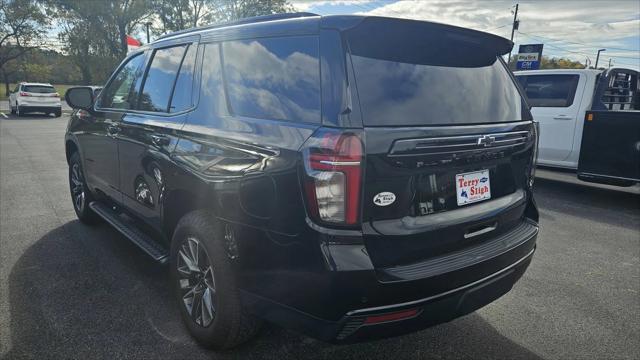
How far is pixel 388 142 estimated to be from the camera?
191 centimetres

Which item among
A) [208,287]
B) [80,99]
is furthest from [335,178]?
[80,99]

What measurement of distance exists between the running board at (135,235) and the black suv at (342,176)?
12 cm

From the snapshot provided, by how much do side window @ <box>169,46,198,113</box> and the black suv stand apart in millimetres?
16

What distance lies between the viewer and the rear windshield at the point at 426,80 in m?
2.00

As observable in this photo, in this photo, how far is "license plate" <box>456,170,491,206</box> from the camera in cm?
223

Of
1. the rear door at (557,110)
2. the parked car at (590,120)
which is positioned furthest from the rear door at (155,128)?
the rear door at (557,110)

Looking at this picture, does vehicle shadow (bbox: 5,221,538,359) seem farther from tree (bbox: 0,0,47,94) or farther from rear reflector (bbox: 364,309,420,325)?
tree (bbox: 0,0,47,94)

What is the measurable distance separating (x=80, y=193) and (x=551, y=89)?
7.32 meters

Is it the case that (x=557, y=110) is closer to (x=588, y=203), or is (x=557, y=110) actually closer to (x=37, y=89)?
(x=588, y=203)

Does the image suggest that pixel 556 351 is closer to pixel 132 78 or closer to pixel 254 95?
pixel 254 95

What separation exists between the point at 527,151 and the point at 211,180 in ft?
6.14

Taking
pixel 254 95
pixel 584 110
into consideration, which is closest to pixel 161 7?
pixel 584 110

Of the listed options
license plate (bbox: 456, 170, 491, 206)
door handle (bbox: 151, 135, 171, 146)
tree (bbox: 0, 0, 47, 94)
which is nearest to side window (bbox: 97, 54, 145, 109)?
door handle (bbox: 151, 135, 171, 146)

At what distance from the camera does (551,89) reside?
757cm
